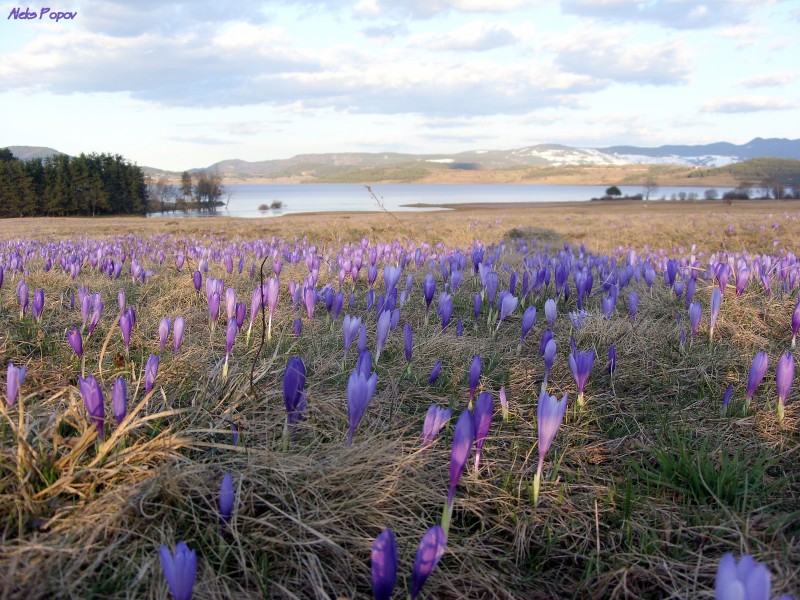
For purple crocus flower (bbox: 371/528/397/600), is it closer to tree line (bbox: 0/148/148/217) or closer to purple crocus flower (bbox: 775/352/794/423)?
purple crocus flower (bbox: 775/352/794/423)

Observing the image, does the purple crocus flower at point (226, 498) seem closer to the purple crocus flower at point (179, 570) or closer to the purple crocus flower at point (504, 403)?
the purple crocus flower at point (179, 570)

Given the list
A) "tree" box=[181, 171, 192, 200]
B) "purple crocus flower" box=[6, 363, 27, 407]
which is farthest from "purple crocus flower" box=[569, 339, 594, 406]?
"tree" box=[181, 171, 192, 200]

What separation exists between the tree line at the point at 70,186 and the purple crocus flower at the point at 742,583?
46.1m

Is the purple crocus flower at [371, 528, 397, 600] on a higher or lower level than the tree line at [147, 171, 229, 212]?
lower

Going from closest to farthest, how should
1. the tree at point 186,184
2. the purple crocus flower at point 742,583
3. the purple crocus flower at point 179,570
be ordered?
the purple crocus flower at point 742,583, the purple crocus flower at point 179,570, the tree at point 186,184

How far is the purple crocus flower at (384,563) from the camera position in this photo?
48.5 inches

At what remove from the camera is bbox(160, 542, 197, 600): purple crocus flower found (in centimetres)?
122

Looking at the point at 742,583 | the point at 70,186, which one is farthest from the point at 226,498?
the point at 70,186

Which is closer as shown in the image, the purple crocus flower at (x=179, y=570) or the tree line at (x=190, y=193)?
→ the purple crocus flower at (x=179, y=570)

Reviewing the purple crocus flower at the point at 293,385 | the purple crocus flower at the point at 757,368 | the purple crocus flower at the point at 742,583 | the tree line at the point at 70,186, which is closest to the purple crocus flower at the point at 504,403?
the purple crocus flower at the point at 293,385

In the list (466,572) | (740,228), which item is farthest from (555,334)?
(740,228)

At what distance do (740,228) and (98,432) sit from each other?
13582 mm

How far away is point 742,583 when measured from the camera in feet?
3.34

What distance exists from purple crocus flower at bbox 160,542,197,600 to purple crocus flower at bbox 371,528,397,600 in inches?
15.1
